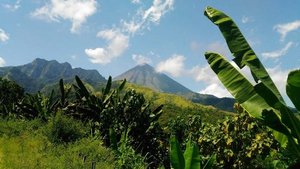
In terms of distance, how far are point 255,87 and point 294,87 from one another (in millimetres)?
697

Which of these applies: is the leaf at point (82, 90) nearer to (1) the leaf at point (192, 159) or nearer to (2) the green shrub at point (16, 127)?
(2) the green shrub at point (16, 127)

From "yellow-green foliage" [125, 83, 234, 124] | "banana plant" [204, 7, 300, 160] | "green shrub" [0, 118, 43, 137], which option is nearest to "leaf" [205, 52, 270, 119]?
"banana plant" [204, 7, 300, 160]

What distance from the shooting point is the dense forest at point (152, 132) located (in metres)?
7.48

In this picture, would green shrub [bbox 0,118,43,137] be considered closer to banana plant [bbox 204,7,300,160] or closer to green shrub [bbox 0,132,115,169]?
green shrub [bbox 0,132,115,169]

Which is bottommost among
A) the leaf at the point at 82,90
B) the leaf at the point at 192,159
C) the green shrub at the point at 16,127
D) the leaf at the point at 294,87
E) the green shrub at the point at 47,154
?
the green shrub at the point at 47,154

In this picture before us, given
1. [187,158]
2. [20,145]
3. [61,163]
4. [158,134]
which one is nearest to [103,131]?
[158,134]

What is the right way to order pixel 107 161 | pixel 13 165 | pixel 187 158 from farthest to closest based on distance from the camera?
pixel 107 161
pixel 13 165
pixel 187 158

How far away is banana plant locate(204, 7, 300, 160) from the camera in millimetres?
6695

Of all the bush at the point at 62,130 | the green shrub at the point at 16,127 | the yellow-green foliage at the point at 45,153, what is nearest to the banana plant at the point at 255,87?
the yellow-green foliage at the point at 45,153

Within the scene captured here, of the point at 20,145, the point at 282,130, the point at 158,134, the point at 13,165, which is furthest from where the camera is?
the point at 158,134

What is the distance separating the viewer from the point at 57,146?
54.3 feet

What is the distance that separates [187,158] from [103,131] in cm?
1070

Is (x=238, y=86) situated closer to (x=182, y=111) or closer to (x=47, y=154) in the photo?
(x=47, y=154)

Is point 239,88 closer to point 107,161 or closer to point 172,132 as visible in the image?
point 107,161
